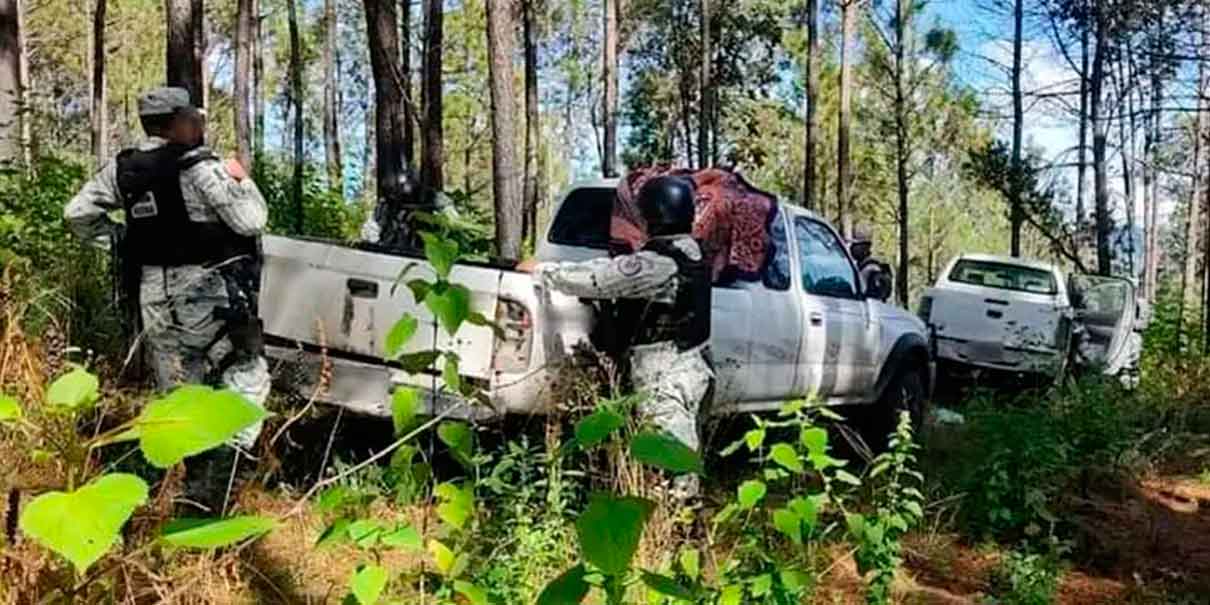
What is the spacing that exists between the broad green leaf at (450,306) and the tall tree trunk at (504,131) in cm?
631

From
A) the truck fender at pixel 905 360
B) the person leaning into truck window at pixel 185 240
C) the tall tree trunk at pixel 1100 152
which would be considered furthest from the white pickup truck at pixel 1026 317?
the person leaning into truck window at pixel 185 240

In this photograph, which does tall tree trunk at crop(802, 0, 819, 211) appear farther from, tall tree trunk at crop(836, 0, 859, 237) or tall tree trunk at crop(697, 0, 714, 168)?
tall tree trunk at crop(697, 0, 714, 168)

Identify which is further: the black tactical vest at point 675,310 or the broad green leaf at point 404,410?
the black tactical vest at point 675,310

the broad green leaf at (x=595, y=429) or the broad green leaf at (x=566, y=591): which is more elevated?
the broad green leaf at (x=595, y=429)

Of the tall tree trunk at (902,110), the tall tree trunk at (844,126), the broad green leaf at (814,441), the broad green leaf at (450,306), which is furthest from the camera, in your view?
the tall tree trunk at (902,110)

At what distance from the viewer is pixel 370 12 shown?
11.0 m

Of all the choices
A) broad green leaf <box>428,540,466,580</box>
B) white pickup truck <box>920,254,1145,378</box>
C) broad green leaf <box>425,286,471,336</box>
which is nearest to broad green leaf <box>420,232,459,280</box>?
broad green leaf <box>425,286,471,336</box>

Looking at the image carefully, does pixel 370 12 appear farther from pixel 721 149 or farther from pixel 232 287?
pixel 721 149

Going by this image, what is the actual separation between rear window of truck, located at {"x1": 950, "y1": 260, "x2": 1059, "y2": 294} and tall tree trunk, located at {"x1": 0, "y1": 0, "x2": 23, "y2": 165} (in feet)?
33.4

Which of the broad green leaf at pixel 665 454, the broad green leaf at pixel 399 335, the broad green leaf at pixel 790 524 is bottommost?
the broad green leaf at pixel 790 524

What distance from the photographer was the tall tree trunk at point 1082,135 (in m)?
22.7

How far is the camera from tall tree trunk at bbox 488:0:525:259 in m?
8.40

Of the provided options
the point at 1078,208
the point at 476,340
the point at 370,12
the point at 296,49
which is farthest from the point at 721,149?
the point at 476,340

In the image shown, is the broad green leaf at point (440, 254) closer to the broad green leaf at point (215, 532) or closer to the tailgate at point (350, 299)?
the broad green leaf at point (215, 532)
